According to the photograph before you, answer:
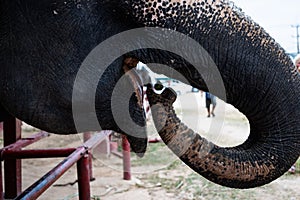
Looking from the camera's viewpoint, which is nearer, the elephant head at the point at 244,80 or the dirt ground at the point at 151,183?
the elephant head at the point at 244,80

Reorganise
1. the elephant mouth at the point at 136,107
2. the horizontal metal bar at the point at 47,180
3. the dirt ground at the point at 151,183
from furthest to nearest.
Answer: the dirt ground at the point at 151,183
the horizontal metal bar at the point at 47,180
the elephant mouth at the point at 136,107

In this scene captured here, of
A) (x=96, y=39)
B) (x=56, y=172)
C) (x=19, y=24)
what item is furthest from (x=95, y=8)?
(x=56, y=172)

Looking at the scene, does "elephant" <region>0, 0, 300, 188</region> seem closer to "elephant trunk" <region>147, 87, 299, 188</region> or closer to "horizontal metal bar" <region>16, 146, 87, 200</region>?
"elephant trunk" <region>147, 87, 299, 188</region>

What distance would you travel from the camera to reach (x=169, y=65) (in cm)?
98

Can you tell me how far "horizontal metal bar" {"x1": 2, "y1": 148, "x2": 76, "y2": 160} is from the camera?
2.44 m

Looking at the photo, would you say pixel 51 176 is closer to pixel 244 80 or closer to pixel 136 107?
pixel 136 107

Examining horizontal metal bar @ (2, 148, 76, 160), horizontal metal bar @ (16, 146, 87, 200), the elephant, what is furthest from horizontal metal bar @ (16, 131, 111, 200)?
the elephant

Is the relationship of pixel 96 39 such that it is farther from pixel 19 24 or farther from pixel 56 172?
pixel 56 172

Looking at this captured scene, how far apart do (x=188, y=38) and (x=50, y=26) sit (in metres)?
0.33

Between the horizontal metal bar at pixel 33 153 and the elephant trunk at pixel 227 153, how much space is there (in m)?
1.55

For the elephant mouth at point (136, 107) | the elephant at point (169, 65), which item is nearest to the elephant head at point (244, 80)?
the elephant at point (169, 65)

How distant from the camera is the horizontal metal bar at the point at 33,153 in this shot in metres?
2.44

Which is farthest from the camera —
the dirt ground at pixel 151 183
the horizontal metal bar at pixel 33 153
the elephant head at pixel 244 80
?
the dirt ground at pixel 151 183

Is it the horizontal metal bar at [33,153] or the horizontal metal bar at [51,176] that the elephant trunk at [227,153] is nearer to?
the horizontal metal bar at [51,176]
